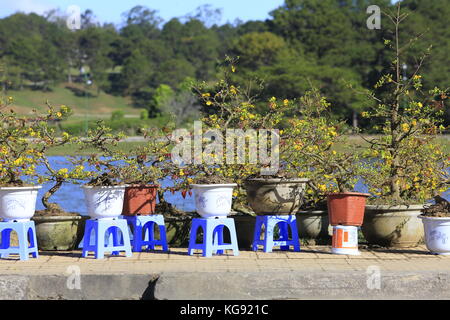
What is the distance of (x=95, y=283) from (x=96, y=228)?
1344mm

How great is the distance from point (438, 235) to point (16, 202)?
433cm

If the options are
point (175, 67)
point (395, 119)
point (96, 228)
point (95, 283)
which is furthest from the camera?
point (175, 67)

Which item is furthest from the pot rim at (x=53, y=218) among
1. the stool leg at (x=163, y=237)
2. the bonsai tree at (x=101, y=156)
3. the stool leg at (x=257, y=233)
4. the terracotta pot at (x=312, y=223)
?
the terracotta pot at (x=312, y=223)

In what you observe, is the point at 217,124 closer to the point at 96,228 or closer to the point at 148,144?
the point at 148,144

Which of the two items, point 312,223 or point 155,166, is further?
point 155,166

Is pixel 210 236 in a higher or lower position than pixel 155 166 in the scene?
lower

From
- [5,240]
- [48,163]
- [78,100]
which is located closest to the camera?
[5,240]

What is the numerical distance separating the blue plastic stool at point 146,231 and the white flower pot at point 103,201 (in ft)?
1.41

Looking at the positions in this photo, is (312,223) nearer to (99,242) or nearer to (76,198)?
(99,242)

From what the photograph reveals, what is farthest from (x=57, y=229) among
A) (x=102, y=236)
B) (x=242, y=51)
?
(x=242, y=51)

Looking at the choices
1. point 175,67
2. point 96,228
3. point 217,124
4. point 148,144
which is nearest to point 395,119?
point 217,124

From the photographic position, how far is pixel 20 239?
802 centimetres

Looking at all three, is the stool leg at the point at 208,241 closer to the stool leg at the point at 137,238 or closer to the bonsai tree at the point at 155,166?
the stool leg at the point at 137,238

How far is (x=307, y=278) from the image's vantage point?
6.89 m
